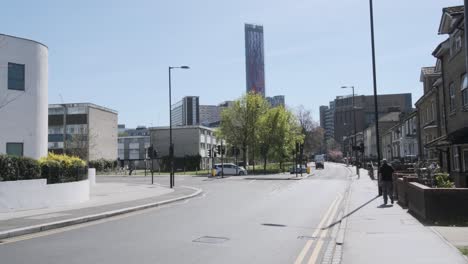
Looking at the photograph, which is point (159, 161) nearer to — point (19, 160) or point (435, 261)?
point (19, 160)

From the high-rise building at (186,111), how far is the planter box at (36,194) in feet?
341

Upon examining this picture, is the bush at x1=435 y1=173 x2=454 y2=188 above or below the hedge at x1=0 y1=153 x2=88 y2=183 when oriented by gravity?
below

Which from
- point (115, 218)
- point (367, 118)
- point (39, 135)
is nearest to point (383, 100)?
point (367, 118)

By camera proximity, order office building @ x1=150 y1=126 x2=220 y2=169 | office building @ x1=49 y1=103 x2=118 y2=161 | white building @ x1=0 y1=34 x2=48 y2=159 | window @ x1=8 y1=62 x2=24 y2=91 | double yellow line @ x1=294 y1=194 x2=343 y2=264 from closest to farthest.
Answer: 1. double yellow line @ x1=294 y1=194 x2=343 y2=264
2. white building @ x1=0 y1=34 x2=48 y2=159
3. window @ x1=8 y1=62 x2=24 y2=91
4. office building @ x1=49 y1=103 x2=118 y2=161
5. office building @ x1=150 y1=126 x2=220 y2=169

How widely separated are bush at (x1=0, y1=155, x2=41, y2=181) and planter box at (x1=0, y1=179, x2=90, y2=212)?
321 mm

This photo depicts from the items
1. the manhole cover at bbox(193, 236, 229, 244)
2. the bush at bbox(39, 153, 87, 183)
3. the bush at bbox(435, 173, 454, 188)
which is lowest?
the manhole cover at bbox(193, 236, 229, 244)

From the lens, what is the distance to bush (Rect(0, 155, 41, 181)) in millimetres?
18453

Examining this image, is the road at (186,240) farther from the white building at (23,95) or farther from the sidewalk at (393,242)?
the white building at (23,95)

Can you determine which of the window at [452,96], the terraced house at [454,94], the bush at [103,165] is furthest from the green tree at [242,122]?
the window at [452,96]

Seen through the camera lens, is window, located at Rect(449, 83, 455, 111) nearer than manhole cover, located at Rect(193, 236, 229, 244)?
No

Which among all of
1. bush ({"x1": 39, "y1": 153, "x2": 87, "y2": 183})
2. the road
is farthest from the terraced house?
bush ({"x1": 39, "y1": 153, "x2": 87, "y2": 183})

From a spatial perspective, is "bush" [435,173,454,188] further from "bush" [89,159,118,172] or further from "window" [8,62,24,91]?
"bush" [89,159,118,172]

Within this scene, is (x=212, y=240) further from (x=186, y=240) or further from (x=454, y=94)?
(x=454, y=94)

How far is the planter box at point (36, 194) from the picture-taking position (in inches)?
726
